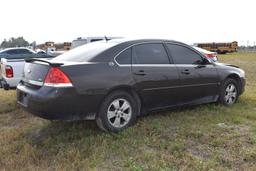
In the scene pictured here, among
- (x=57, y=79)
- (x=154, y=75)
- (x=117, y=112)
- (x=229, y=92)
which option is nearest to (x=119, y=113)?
(x=117, y=112)

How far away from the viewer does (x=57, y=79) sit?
13.7ft

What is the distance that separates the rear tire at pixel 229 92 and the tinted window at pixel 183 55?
2.99 ft

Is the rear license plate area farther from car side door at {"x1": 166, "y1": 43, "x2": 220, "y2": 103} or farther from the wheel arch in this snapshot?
car side door at {"x1": 166, "y1": 43, "x2": 220, "y2": 103}

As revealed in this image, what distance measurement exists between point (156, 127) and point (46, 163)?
187 centimetres

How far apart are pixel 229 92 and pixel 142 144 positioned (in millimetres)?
2962

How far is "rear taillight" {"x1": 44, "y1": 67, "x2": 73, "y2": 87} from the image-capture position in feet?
13.7

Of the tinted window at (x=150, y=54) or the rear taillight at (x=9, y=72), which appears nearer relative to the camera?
the tinted window at (x=150, y=54)

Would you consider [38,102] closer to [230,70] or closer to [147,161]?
[147,161]

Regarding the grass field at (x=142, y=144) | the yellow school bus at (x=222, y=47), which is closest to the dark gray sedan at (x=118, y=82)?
the grass field at (x=142, y=144)

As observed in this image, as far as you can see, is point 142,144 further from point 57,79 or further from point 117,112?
point 57,79

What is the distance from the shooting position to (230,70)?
21.2ft

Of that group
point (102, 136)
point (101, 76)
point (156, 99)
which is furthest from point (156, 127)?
point (101, 76)

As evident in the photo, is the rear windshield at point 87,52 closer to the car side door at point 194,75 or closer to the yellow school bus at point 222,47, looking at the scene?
the car side door at point 194,75

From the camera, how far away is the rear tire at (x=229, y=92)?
6290mm
